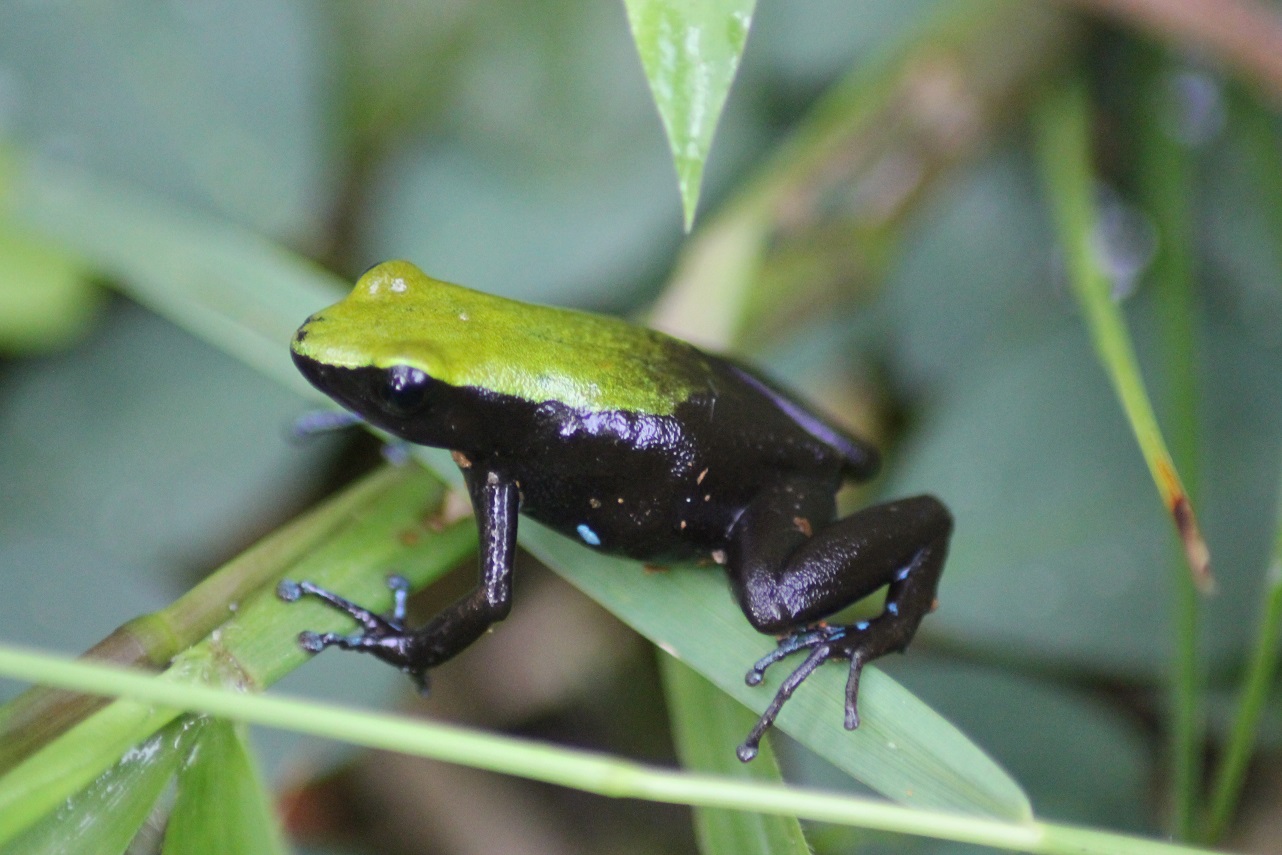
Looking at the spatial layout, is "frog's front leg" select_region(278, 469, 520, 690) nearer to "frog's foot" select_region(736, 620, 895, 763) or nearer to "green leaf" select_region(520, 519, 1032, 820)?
"green leaf" select_region(520, 519, 1032, 820)

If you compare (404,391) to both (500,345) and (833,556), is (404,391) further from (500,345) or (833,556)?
(833,556)

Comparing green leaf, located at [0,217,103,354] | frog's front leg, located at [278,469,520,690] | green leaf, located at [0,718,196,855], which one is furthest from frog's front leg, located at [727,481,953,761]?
green leaf, located at [0,217,103,354]

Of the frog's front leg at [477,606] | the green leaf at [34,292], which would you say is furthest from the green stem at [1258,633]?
the green leaf at [34,292]

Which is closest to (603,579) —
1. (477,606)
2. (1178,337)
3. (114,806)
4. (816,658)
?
(477,606)

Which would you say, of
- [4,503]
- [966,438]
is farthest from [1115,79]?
[4,503]

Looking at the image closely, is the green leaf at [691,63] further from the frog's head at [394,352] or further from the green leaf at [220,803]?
the green leaf at [220,803]

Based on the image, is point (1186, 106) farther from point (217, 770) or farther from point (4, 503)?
point (4, 503)

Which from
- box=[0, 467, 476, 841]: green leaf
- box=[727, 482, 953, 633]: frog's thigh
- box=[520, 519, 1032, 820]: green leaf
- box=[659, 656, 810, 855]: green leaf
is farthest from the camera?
box=[727, 482, 953, 633]: frog's thigh
